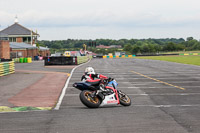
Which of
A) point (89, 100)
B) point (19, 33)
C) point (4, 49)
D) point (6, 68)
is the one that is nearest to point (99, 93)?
point (89, 100)

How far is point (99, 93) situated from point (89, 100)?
43 cm

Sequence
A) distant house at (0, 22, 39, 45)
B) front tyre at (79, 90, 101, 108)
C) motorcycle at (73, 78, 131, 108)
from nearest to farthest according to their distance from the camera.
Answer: front tyre at (79, 90, 101, 108) → motorcycle at (73, 78, 131, 108) → distant house at (0, 22, 39, 45)

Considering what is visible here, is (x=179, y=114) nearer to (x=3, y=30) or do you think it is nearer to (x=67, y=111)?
(x=67, y=111)

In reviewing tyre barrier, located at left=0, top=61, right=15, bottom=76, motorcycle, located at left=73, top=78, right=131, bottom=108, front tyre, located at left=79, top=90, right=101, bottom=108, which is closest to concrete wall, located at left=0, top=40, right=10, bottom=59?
tyre barrier, located at left=0, top=61, right=15, bottom=76

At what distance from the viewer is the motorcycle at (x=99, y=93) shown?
10.9 meters

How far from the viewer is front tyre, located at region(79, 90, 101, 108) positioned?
424 inches

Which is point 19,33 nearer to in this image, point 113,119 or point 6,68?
point 6,68

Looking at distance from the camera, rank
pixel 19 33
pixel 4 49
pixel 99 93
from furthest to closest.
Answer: pixel 19 33
pixel 4 49
pixel 99 93

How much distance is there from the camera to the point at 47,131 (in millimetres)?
7602

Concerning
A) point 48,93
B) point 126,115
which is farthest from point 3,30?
point 126,115

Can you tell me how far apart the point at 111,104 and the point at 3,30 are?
9874 centimetres

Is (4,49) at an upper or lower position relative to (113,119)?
→ upper

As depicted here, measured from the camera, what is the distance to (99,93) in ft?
36.3

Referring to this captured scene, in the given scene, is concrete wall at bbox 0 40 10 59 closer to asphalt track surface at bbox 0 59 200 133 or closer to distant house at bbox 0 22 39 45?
asphalt track surface at bbox 0 59 200 133
